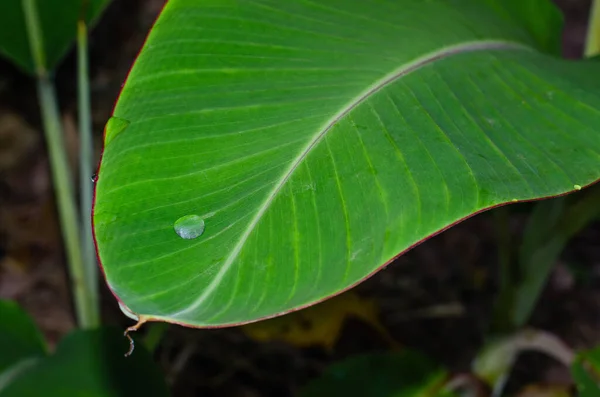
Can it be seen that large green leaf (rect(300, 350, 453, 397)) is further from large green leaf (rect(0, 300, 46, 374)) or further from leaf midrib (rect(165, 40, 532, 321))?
leaf midrib (rect(165, 40, 532, 321))

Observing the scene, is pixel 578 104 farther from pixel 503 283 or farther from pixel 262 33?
pixel 503 283

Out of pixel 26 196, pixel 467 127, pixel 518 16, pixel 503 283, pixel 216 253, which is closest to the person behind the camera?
pixel 216 253

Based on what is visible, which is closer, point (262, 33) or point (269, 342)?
point (262, 33)

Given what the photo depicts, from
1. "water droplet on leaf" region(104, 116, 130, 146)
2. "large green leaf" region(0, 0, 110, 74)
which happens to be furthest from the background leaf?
"large green leaf" region(0, 0, 110, 74)

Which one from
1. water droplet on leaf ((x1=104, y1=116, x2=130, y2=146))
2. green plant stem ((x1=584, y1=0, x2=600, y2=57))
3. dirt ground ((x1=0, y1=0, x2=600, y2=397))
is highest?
water droplet on leaf ((x1=104, y1=116, x2=130, y2=146))

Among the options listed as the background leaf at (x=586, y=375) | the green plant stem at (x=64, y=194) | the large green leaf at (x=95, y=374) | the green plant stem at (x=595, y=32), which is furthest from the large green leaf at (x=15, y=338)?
the green plant stem at (x=595, y=32)

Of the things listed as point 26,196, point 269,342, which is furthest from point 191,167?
point 26,196

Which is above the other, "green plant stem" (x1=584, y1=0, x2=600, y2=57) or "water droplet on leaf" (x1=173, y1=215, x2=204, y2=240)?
"water droplet on leaf" (x1=173, y1=215, x2=204, y2=240)
